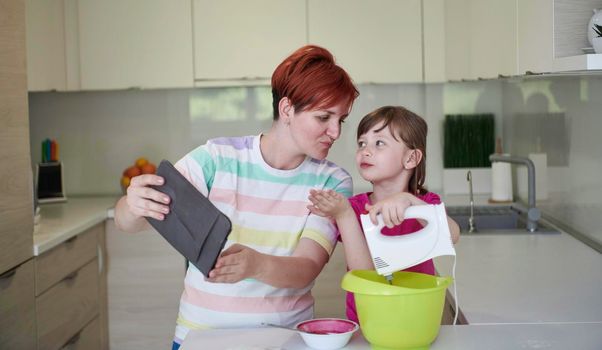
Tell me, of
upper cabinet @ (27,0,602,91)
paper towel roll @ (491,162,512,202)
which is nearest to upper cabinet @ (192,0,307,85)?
upper cabinet @ (27,0,602,91)

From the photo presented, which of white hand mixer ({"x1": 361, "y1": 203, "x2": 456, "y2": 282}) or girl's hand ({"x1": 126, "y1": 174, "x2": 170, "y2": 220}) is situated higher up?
girl's hand ({"x1": 126, "y1": 174, "x2": 170, "y2": 220})

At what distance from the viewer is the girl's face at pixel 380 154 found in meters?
2.07

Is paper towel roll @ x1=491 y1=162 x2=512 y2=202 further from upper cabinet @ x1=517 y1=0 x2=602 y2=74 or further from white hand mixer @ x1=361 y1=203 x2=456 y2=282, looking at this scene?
white hand mixer @ x1=361 y1=203 x2=456 y2=282

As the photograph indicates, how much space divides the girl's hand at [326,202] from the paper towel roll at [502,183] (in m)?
2.12

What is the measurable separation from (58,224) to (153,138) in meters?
1.09

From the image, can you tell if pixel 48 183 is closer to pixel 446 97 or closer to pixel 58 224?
pixel 58 224

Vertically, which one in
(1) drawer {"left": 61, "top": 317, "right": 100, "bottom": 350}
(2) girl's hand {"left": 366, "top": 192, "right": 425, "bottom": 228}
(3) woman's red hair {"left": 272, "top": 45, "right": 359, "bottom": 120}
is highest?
(3) woman's red hair {"left": 272, "top": 45, "right": 359, "bottom": 120}

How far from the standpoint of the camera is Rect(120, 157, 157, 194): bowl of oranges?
3.97m

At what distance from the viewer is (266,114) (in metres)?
4.32

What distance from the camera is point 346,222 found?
1.91 metres

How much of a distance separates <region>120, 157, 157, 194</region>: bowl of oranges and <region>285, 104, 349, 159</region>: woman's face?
6.91ft

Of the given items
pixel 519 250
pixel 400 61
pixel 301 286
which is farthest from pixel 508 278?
pixel 400 61

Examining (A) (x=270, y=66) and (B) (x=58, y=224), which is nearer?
(B) (x=58, y=224)

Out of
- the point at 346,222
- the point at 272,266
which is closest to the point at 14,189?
the point at 272,266
